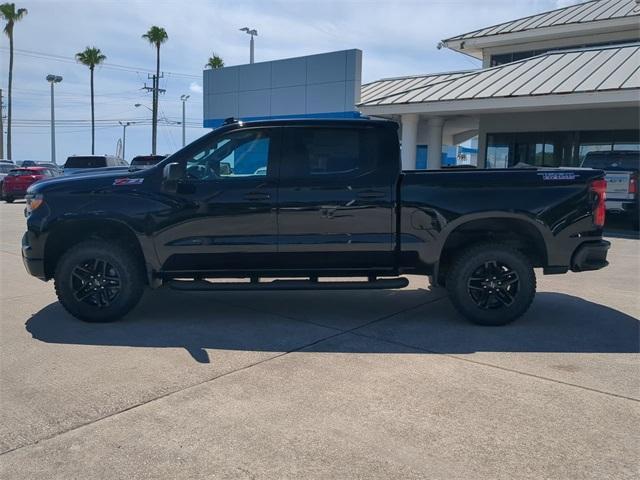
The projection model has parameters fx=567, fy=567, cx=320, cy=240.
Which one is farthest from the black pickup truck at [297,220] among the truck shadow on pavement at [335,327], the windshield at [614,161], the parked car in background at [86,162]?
the parked car in background at [86,162]

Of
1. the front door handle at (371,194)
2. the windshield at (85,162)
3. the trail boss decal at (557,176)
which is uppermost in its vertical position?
the windshield at (85,162)

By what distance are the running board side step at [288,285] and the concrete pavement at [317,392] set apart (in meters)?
0.40

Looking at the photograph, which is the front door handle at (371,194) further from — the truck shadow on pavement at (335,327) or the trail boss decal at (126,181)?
the trail boss decal at (126,181)

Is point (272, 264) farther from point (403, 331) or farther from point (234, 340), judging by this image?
point (403, 331)

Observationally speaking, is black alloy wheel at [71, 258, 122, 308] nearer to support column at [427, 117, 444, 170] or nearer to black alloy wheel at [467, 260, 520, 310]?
black alloy wheel at [467, 260, 520, 310]

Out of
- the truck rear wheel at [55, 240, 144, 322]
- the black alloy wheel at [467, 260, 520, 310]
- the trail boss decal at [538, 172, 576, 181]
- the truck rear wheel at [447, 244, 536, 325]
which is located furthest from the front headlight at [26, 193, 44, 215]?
the trail boss decal at [538, 172, 576, 181]

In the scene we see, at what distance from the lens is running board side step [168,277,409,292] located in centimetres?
562

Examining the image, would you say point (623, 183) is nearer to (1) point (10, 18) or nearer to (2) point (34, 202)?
(2) point (34, 202)

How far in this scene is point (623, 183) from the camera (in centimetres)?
1417

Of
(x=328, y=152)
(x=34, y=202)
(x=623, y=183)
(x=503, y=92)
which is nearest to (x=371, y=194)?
(x=328, y=152)

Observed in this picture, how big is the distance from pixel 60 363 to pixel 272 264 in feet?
6.97

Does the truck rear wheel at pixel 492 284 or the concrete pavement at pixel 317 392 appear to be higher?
the truck rear wheel at pixel 492 284

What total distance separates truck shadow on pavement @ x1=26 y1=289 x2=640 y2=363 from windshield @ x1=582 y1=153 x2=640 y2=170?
30.3 ft

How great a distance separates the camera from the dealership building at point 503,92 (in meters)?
16.0
